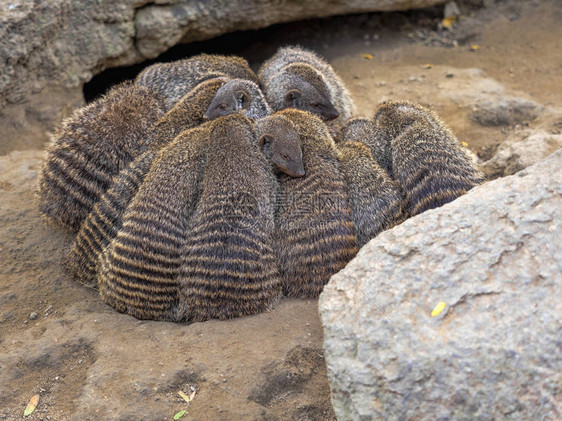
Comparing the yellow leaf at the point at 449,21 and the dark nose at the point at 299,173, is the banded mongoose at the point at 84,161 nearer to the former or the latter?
the dark nose at the point at 299,173

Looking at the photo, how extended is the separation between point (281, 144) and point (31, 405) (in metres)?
2.00

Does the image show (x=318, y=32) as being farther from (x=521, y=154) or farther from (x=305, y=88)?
(x=521, y=154)

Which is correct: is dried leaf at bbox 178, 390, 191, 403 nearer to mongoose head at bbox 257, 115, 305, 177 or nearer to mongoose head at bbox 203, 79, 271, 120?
mongoose head at bbox 257, 115, 305, 177

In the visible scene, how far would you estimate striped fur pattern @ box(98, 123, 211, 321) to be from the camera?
10.4 ft

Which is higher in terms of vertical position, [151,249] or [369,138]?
[369,138]

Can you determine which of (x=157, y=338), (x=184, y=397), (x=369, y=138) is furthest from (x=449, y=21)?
(x=184, y=397)

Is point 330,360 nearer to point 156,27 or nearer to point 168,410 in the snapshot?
point 168,410

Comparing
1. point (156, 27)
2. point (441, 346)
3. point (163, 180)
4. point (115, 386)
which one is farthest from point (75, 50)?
point (441, 346)

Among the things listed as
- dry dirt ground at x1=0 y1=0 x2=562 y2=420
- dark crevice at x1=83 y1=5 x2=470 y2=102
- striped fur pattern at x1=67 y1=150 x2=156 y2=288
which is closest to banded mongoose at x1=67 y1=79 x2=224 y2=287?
striped fur pattern at x1=67 y1=150 x2=156 y2=288

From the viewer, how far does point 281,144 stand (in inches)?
139

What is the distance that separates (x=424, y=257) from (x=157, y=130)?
7.55ft

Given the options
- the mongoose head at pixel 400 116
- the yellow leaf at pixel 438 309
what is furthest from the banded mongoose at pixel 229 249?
the yellow leaf at pixel 438 309

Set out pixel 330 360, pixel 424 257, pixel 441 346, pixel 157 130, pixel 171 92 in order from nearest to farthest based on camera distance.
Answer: pixel 441 346 < pixel 330 360 < pixel 424 257 < pixel 157 130 < pixel 171 92

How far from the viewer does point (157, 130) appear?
12.7ft
